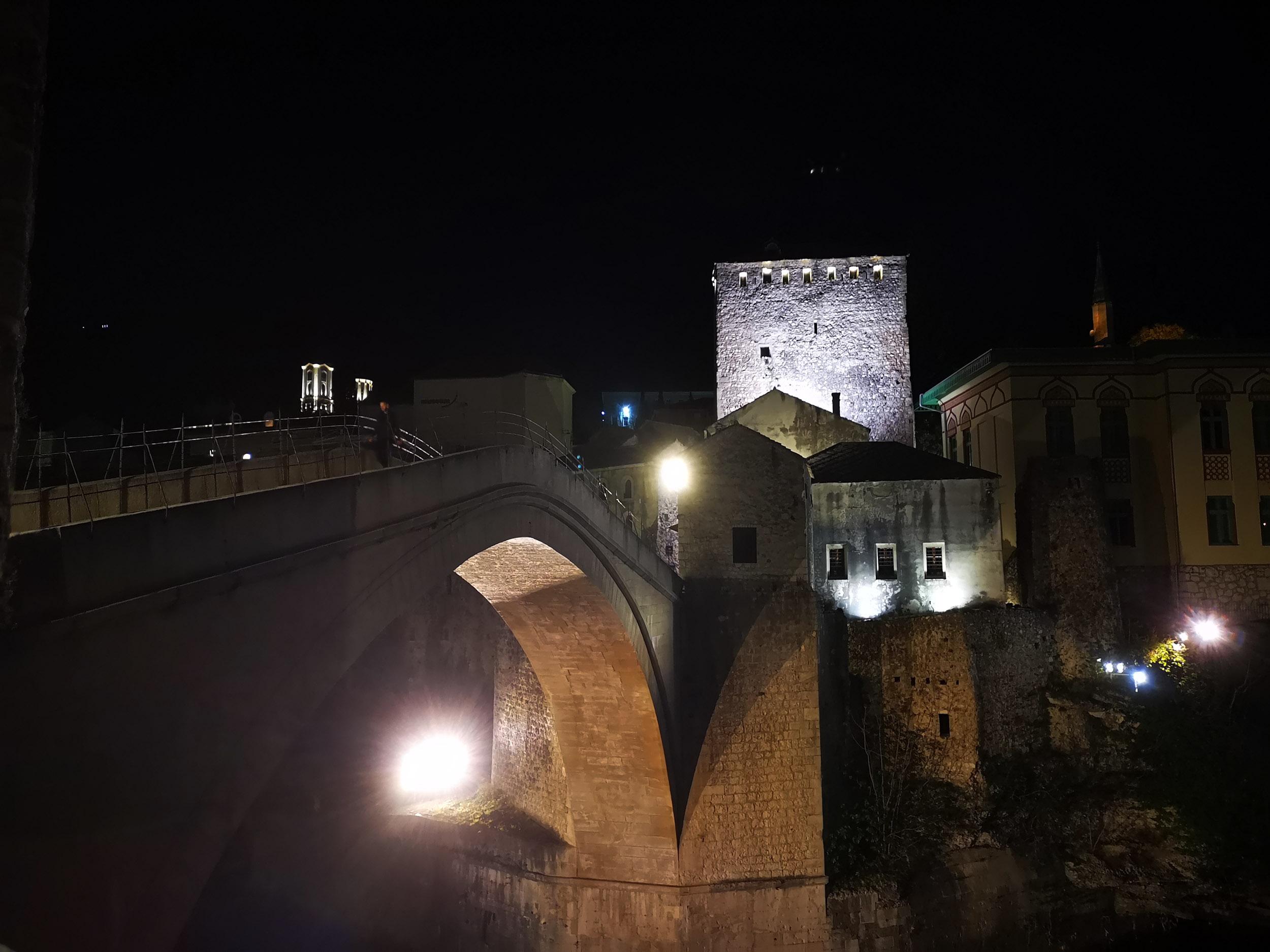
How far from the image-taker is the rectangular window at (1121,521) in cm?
2475

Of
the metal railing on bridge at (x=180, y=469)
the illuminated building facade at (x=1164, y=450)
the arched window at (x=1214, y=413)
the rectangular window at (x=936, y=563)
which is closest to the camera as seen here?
the metal railing on bridge at (x=180, y=469)

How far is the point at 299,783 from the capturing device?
24859 millimetres

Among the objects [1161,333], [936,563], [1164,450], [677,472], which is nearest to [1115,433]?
[1164,450]

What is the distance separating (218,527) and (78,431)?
20038mm

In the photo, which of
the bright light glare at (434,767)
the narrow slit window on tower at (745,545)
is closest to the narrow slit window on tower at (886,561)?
the narrow slit window on tower at (745,545)

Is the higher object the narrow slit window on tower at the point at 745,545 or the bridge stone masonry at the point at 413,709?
the narrow slit window on tower at the point at 745,545

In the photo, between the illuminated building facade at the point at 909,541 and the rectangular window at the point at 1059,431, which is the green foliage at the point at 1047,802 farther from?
the rectangular window at the point at 1059,431

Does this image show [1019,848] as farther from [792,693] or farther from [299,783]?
[299,783]

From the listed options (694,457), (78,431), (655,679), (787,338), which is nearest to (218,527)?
(655,679)

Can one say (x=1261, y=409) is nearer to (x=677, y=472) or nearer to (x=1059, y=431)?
(x=1059, y=431)

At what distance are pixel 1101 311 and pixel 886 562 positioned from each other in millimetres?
13405

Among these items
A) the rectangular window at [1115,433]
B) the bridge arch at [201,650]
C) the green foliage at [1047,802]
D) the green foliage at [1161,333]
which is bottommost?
the green foliage at [1047,802]

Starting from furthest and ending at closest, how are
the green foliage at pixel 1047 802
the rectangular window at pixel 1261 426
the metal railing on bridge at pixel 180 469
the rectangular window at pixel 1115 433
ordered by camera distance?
the rectangular window at pixel 1115 433 < the rectangular window at pixel 1261 426 < the green foliage at pixel 1047 802 < the metal railing on bridge at pixel 180 469

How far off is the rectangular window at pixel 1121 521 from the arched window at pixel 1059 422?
200 centimetres
